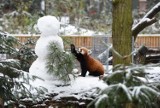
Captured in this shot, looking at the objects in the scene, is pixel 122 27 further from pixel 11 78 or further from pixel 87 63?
pixel 11 78

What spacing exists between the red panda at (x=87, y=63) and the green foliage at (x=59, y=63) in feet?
1.06

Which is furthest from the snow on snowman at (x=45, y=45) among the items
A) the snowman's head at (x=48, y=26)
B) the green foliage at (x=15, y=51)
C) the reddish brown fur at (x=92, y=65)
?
the reddish brown fur at (x=92, y=65)

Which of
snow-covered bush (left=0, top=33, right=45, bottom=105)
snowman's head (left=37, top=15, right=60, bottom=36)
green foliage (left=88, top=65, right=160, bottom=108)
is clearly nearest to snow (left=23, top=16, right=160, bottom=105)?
snowman's head (left=37, top=15, right=60, bottom=36)

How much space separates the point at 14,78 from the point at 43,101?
1.87 feet

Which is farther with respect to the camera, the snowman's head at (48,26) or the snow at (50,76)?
the snowman's head at (48,26)

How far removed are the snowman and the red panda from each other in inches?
11.8

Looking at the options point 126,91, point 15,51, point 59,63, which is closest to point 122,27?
point 59,63

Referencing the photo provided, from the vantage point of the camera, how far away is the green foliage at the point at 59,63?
5277 millimetres

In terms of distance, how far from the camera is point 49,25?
5.59 meters

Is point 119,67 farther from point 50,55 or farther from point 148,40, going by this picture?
point 148,40

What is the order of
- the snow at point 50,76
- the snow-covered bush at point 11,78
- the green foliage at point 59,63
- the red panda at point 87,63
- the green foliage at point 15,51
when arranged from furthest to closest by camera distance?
the red panda at point 87,63 < the snow at point 50,76 < the green foliage at point 59,63 < the green foliage at point 15,51 < the snow-covered bush at point 11,78

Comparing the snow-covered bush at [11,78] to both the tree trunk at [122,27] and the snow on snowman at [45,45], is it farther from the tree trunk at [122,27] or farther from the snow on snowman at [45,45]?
the tree trunk at [122,27]

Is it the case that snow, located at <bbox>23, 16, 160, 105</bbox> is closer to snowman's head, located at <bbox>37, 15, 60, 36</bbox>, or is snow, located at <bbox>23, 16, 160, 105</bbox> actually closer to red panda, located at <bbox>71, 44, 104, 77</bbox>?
snowman's head, located at <bbox>37, 15, 60, 36</bbox>

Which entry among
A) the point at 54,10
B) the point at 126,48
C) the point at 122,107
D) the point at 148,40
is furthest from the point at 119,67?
the point at 54,10
